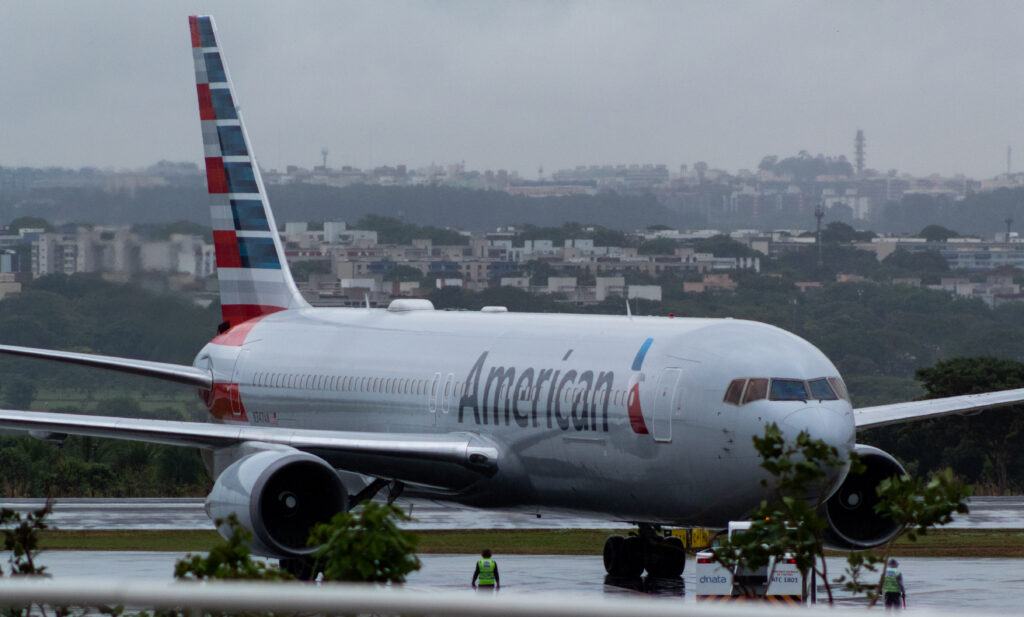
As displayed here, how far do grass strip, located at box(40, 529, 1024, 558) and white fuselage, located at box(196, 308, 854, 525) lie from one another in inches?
213

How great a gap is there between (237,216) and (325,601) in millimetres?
26649

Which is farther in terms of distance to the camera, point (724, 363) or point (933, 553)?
point (933, 553)

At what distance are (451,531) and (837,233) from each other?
9867cm

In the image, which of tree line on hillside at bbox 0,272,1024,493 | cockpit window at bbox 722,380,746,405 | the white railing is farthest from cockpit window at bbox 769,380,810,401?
tree line on hillside at bbox 0,272,1024,493

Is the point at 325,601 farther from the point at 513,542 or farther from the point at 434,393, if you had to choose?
the point at 513,542

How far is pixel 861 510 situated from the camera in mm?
22547

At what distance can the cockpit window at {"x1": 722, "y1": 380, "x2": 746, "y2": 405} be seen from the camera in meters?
20.1

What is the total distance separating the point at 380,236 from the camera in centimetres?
10225

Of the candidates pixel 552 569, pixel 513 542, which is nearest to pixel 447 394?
pixel 552 569

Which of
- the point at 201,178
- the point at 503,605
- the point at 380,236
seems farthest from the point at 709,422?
the point at 380,236

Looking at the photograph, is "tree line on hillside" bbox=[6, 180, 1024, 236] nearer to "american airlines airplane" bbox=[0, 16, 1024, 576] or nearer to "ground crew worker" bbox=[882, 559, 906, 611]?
"american airlines airplane" bbox=[0, 16, 1024, 576]

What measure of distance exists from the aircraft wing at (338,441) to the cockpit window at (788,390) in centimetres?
490

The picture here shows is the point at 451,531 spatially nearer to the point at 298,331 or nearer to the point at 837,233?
the point at 298,331

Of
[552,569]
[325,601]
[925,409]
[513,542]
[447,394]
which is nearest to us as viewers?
[325,601]
